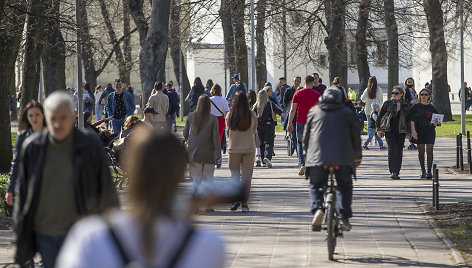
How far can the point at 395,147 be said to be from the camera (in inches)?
630

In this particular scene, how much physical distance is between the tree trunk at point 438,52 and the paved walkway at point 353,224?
15.7 metres

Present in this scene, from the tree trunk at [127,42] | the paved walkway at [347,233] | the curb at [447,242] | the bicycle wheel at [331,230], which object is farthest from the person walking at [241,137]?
the tree trunk at [127,42]

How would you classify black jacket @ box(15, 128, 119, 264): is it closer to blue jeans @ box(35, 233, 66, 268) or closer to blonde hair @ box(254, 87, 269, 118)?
blue jeans @ box(35, 233, 66, 268)

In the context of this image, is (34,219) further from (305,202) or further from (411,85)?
(411,85)

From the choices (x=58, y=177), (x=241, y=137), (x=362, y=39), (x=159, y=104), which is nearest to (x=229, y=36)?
(x=362, y=39)

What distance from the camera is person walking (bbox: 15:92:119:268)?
538 cm

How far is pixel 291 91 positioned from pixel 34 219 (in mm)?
15955

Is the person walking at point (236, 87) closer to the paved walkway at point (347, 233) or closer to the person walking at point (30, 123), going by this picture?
the paved walkway at point (347, 233)

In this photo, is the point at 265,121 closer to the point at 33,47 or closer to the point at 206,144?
the point at 33,47

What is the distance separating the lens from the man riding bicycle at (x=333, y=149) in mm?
8852

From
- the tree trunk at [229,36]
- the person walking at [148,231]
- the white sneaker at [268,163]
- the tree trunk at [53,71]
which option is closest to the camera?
the person walking at [148,231]

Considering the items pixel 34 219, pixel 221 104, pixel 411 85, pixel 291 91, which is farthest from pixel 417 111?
pixel 34 219

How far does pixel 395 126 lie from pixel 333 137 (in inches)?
289

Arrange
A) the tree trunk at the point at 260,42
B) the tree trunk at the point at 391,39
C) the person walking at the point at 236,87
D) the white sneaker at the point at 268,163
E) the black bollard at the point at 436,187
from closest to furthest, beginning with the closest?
the black bollard at the point at 436,187, the white sneaker at the point at 268,163, the person walking at the point at 236,87, the tree trunk at the point at 260,42, the tree trunk at the point at 391,39
